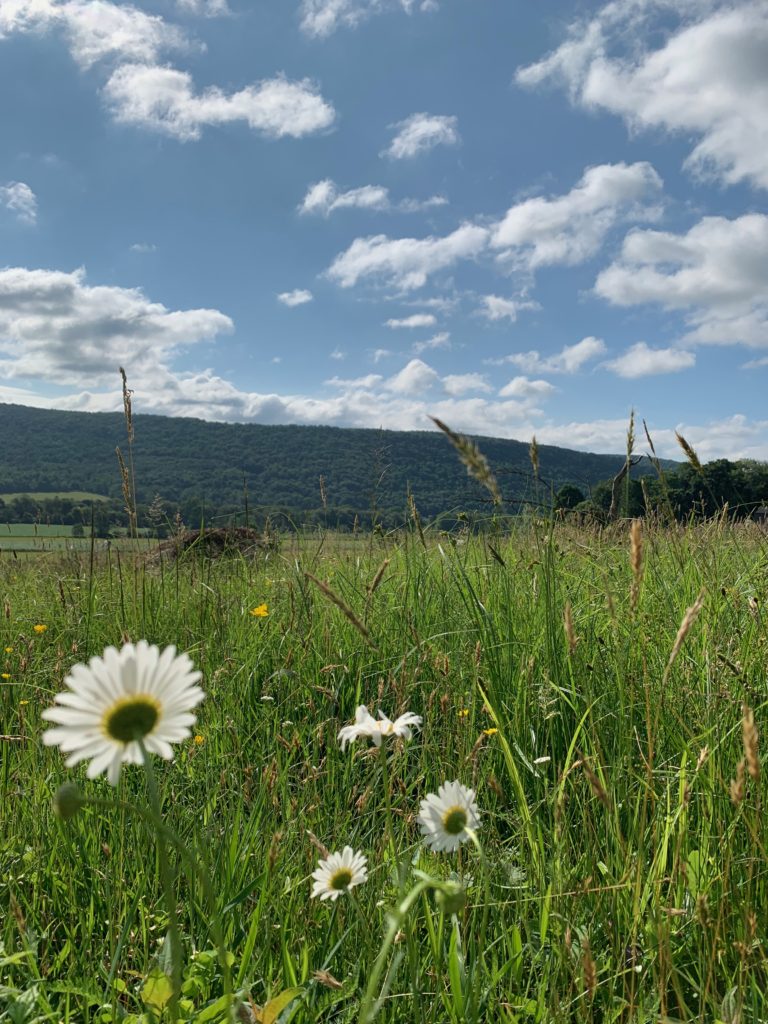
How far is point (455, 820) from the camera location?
113 cm

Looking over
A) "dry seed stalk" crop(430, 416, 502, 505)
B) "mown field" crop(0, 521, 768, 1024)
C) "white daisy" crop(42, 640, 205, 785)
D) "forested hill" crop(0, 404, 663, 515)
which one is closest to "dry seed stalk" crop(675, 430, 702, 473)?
"mown field" crop(0, 521, 768, 1024)

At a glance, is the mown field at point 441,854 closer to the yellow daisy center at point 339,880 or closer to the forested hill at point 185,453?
the yellow daisy center at point 339,880

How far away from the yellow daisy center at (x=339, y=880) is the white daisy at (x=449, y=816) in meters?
0.15

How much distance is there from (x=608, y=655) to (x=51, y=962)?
1.92 meters

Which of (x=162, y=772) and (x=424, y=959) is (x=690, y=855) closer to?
(x=424, y=959)

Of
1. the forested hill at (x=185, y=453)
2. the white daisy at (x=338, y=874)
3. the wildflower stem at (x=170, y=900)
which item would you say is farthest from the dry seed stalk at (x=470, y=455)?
the forested hill at (x=185, y=453)

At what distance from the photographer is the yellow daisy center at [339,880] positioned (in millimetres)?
1194

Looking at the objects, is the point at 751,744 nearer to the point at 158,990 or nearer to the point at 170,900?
the point at 170,900

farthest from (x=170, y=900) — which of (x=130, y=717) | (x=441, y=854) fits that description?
(x=441, y=854)

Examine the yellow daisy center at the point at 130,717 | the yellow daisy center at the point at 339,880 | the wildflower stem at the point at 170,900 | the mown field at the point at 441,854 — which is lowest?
the mown field at the point at 441,854

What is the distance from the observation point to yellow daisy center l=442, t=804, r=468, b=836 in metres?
1.13

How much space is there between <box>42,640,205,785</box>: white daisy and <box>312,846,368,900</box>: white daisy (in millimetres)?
582

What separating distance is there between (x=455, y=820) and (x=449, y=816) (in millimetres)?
12

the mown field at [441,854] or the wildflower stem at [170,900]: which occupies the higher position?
the wildflower stem at [170,900]
